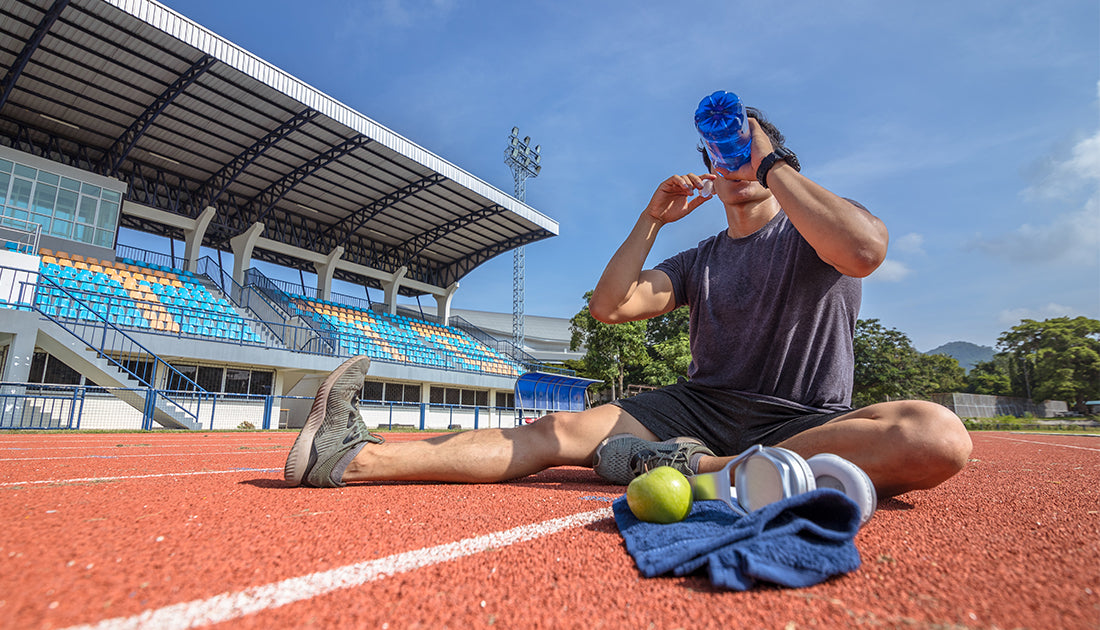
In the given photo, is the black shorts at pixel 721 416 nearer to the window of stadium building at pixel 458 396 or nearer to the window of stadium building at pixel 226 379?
the window of stadium building at pixel 226 379

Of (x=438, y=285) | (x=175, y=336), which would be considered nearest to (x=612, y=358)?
(x=438, y=285)

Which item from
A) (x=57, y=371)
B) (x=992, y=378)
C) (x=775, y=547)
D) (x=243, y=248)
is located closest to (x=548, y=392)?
(x=243, y=248)

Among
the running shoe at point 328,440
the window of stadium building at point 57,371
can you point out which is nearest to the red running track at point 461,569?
the running shoe at point 328,440

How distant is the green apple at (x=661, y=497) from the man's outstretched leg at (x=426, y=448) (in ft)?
3.01

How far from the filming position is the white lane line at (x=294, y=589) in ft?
3.01

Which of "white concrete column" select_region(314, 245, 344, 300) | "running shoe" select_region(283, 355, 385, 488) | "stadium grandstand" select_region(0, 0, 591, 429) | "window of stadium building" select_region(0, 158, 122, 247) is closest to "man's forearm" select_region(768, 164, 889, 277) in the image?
"running shoe" select_region(283, 355, 385, 488)

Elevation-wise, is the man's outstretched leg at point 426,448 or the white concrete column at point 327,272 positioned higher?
the white concrete column at point 327,272

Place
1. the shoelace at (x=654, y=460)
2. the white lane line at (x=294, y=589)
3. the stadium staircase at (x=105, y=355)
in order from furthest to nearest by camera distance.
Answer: the stadium staircase at (x=105, y=355), the shoelace at (x=654, y=460), the white lane line at (x=294, y=589)

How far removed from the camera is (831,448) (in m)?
1.91

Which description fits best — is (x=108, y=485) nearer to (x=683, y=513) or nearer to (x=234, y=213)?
(x=683, y=513)

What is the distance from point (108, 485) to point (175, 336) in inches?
584

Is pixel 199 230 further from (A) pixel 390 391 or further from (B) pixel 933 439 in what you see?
(B) pixel 933 439

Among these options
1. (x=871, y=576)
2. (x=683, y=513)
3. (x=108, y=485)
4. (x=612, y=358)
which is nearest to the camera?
(x=871, y=576)

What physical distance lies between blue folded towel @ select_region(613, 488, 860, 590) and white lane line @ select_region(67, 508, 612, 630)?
44 cm
